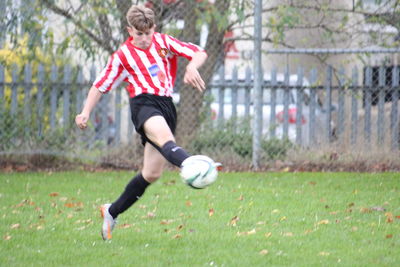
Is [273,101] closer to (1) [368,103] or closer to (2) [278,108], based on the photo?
(2) [278,108]

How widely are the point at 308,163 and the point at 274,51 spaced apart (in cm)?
156

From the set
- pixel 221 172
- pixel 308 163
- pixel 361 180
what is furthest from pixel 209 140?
A: pixel 361 180

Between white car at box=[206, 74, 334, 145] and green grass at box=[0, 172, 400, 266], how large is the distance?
1.01 meters

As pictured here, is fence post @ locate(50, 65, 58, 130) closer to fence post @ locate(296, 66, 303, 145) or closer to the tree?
the tree

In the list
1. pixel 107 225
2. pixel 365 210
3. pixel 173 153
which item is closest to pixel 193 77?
pixel 173 153

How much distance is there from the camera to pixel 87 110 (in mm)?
5336

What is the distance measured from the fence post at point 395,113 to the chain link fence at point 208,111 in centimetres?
1

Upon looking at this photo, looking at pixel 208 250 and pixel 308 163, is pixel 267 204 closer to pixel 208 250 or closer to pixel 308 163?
pixel 208 250

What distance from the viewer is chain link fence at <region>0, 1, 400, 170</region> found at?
996cm

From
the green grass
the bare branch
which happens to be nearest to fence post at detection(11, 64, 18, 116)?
the bare branch

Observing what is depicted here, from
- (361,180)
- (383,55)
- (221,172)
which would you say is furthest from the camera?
(383,55)

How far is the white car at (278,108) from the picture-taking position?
1019 cm

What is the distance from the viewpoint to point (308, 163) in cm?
998

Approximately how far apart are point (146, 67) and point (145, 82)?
0.35ft
